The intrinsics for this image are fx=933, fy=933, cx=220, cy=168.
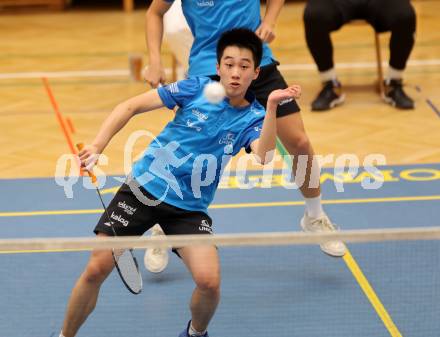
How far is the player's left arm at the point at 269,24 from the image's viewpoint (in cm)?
486

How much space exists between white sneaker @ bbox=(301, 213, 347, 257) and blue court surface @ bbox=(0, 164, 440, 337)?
0.21ft

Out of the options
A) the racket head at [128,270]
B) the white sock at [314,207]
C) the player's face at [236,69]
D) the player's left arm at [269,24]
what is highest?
the player's face at [236,69]

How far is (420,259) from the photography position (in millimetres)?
5234

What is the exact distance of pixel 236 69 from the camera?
4.16 m

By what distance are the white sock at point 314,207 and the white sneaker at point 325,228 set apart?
0.03m

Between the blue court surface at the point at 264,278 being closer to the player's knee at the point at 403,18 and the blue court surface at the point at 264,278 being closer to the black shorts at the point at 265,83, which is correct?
the black shorts at the point at 265,83

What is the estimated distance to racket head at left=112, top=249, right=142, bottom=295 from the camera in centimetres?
411

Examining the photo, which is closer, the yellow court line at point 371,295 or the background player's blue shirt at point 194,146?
the background player's blue shirt at point 194,146

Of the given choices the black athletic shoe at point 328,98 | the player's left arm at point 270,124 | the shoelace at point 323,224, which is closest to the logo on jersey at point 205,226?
the player's left arm at point 270,124

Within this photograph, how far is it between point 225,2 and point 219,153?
1.01 metres

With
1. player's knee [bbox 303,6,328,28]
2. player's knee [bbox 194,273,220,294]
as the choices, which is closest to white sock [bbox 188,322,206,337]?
player's knee [bbox 194,273,220,294]

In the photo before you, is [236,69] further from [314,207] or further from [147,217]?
[314,207]

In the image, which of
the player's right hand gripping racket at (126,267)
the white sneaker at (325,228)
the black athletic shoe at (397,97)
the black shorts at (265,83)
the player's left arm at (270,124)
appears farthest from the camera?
the black athletic shoe at (397,97)

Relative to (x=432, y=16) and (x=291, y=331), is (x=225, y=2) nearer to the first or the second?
(x=291, y=331)
